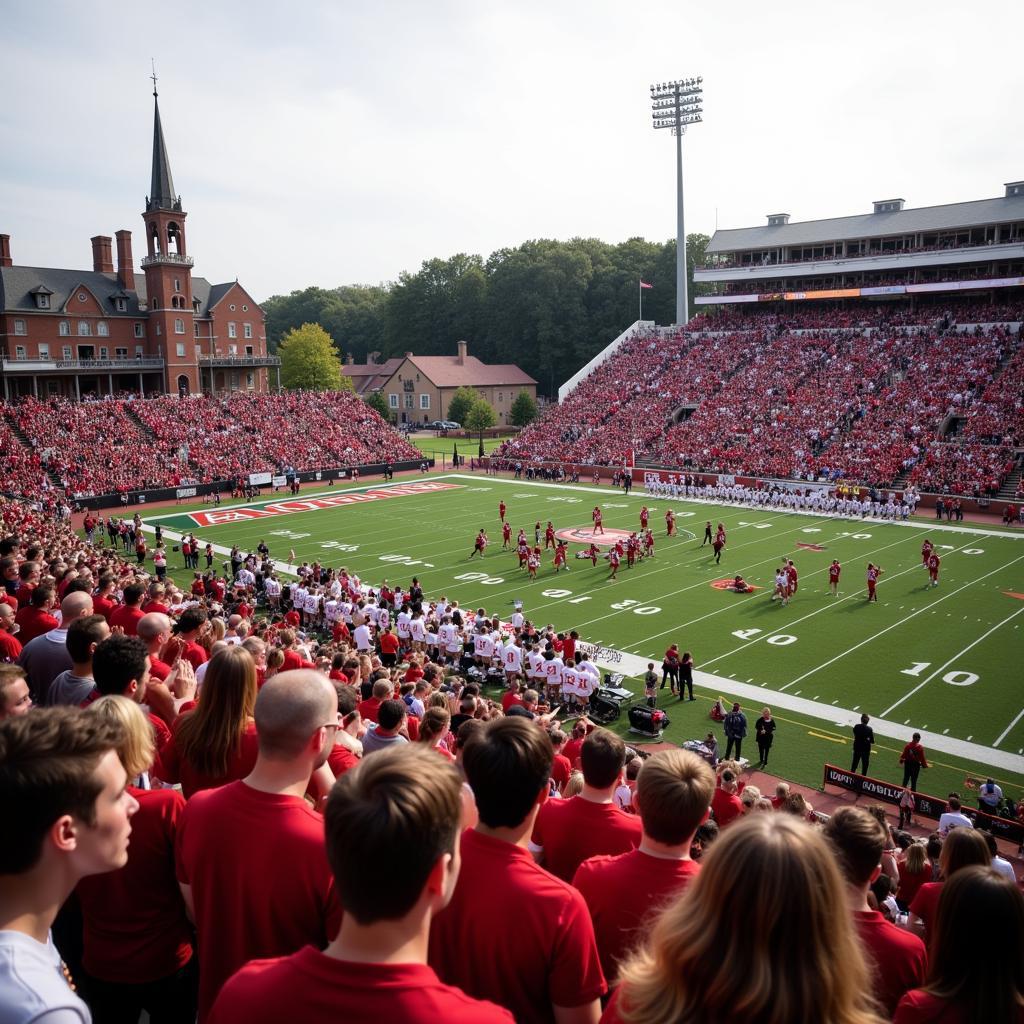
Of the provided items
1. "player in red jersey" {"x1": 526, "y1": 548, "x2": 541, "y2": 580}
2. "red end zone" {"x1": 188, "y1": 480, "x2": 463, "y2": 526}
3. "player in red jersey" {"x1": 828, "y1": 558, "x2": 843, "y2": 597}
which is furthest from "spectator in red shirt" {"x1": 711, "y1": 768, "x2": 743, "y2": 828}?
"red end zone" {"x1": 188, "y1": 480, "x2": 463, "y2": 526}

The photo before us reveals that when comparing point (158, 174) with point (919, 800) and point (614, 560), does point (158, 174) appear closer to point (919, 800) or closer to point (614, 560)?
point (614, 560)

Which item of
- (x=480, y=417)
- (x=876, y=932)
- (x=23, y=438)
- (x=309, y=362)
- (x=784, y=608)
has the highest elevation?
(x=309, y=362)

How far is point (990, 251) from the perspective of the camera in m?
51.7

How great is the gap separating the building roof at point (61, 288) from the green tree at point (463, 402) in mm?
21601

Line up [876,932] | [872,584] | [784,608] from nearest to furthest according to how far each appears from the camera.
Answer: [876,932]
[784,608]
[872,584]

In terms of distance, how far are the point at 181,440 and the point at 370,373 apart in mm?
52595

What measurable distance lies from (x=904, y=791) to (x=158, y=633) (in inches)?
419

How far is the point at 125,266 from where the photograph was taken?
198ft

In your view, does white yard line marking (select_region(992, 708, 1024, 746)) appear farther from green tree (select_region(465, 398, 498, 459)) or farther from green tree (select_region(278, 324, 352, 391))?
green tree (select_region(278, 324, 352, 391))

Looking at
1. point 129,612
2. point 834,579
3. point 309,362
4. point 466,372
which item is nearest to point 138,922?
point 129,612

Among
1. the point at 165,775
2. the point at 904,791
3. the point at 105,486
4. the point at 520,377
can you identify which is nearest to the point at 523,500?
the point at 105,486

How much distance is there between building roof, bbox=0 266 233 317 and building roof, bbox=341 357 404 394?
30554 millimetres

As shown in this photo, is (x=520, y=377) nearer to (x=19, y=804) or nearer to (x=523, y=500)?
(x=523, y=500)

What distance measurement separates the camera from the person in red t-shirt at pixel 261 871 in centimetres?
310
